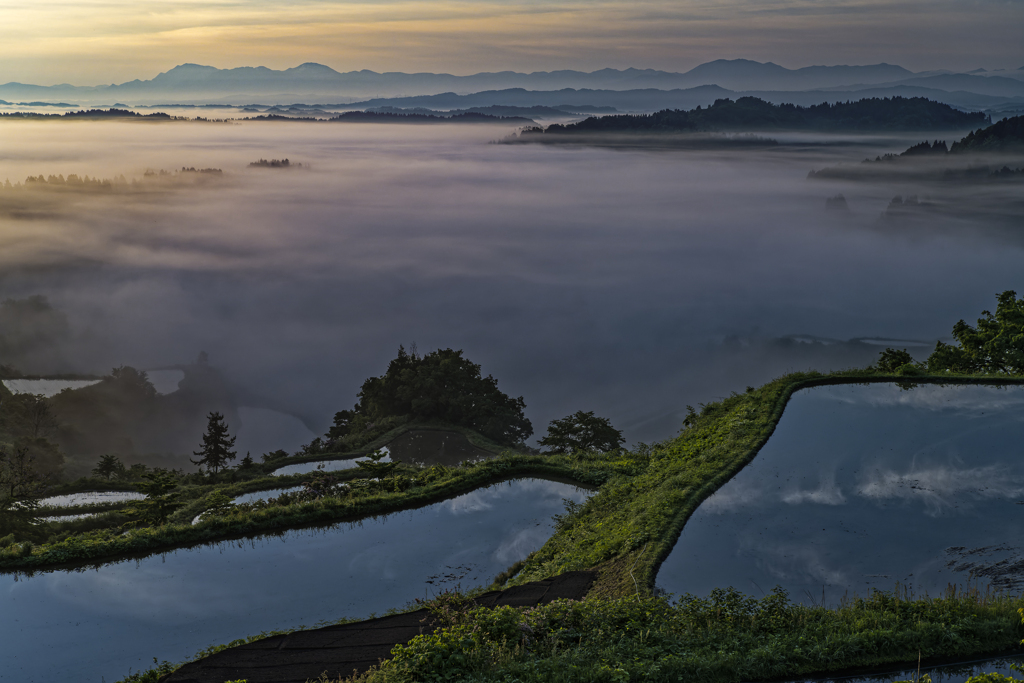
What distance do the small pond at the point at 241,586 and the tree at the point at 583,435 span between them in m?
20.1

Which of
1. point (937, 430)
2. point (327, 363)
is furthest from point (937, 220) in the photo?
point (937, 430)

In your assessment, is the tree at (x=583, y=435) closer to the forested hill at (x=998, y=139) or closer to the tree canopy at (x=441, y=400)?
the tree canopy at (x=441, y=400)

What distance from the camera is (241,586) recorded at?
13648mm

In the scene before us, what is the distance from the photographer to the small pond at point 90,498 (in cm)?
2631

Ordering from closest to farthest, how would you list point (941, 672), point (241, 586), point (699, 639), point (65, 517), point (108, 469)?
point (941, 672) < point (699, 639) < point (241, 586) < point (65, 517) < point (108, 469)

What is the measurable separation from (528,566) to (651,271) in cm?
16086

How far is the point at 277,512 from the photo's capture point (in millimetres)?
16328

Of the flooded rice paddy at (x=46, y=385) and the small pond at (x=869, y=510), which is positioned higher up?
the small pond at (x=869, y=510)

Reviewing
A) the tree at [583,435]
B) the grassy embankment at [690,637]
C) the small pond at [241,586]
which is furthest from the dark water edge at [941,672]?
the tree at [583,435]

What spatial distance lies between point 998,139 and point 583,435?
189m

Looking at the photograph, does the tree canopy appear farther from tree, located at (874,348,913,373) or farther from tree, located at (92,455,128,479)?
tree, located at (874,348,913,373)

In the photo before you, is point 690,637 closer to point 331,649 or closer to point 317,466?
point 331,649

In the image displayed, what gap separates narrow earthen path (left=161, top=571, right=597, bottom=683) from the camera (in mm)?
10336

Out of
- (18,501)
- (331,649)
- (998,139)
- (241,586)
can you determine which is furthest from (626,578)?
(998,139)
